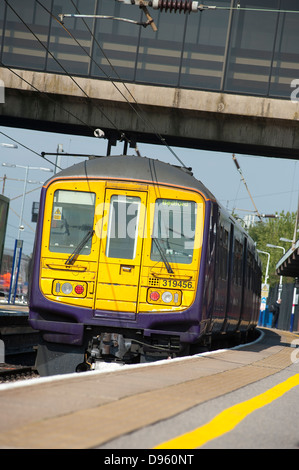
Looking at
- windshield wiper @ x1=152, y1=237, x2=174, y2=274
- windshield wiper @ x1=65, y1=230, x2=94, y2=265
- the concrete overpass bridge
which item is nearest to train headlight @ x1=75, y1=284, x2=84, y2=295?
windshield wiper @ x1=65, y1=230, x2=94, y2=265

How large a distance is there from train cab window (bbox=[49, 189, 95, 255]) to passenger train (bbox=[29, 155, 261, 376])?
0.02 metres

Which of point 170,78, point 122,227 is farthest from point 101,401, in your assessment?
point 170,78

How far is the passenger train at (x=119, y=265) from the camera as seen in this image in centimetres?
1298

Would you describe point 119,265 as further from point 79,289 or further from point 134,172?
point 134,172

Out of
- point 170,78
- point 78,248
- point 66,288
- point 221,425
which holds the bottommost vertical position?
point 221,425

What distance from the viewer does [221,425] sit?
6.07 meters

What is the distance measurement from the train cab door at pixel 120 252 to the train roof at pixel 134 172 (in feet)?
0.98

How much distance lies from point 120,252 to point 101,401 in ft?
21.7

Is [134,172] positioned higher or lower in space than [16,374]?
higher

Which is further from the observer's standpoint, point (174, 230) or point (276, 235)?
point (276, 235)

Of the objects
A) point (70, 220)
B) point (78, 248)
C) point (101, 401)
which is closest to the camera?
point (101, 401)

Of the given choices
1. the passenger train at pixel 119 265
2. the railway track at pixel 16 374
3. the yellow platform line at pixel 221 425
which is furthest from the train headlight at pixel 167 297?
the yellow platform line at pixel 221 425

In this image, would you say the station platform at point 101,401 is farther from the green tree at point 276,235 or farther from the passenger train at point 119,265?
the green tree at point 276,235
